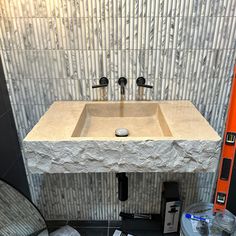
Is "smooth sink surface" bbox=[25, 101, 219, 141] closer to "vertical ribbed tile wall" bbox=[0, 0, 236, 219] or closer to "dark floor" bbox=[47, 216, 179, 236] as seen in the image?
"vertical ribbed tile wall" bbox=[0, 0, 236, 219]

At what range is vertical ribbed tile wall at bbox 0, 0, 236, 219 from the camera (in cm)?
124

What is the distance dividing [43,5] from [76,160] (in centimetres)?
90

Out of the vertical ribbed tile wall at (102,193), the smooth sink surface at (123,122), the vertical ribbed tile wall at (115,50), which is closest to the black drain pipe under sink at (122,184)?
the vertical ribbed tile wall at (102,193)

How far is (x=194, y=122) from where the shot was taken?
3.69 ft

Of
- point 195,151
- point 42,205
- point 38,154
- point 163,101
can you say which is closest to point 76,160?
point 38,154

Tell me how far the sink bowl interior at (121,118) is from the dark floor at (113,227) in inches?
34.9

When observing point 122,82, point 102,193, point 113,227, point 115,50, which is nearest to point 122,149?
point 122,82

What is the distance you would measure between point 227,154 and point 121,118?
0.66 m

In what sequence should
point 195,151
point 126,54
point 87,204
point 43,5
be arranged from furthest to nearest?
point 87,204 → point 126,54 → point 43,5 → point 195,151

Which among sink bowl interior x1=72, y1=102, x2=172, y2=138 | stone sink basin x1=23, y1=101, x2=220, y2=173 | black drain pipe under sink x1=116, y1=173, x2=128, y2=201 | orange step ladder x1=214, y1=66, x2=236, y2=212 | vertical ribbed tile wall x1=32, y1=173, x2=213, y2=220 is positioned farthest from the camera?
vertical ribbed tile wall x1=32, y1=173, x2=213, y2=220

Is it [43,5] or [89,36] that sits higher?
[43,5]

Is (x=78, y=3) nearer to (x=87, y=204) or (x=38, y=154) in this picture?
(x=38, y=154)

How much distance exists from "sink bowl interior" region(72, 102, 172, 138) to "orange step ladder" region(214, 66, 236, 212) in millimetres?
357

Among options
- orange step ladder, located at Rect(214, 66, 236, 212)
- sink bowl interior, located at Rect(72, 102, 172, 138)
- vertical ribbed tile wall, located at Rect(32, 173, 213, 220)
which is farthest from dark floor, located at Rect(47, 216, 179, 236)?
sink bowl interior, located at Rect(72, 102, 172, 138)
